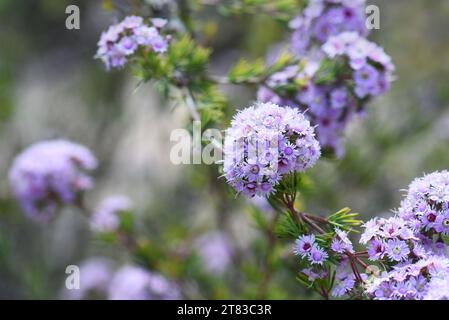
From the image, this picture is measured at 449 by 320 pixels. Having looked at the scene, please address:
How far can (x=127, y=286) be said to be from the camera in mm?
3725

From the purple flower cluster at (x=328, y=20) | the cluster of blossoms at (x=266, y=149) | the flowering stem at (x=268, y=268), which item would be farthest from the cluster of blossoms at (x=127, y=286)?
the cluster of blossoms at (x=266, y=149)

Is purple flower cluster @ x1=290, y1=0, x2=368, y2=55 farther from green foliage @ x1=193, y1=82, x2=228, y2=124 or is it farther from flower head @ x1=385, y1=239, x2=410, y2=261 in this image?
flower head @ x1=385, y1=239, x2=410, y2=261

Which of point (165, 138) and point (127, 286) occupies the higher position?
point (165, 138)

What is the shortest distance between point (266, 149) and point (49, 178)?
5.46 feet

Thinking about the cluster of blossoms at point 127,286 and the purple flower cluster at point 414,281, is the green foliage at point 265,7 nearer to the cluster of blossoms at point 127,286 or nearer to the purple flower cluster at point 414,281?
the cluster of blossoms at point 127,286

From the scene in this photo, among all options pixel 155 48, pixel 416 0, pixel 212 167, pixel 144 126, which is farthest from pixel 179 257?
pixel 416 0

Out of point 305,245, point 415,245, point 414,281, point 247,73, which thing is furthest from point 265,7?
point 414,281

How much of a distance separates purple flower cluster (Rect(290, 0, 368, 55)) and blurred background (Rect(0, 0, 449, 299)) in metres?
0.68

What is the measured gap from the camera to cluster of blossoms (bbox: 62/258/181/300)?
12.0ft

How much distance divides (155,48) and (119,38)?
0.51ft

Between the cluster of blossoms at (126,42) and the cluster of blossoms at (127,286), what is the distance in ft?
4.40

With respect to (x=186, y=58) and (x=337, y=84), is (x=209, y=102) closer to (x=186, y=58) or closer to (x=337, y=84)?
(x=186, y=58)

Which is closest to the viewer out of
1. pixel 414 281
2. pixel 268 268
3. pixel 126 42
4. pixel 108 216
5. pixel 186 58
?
pixel 414 281

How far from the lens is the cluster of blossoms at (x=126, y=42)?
2.76 meters
